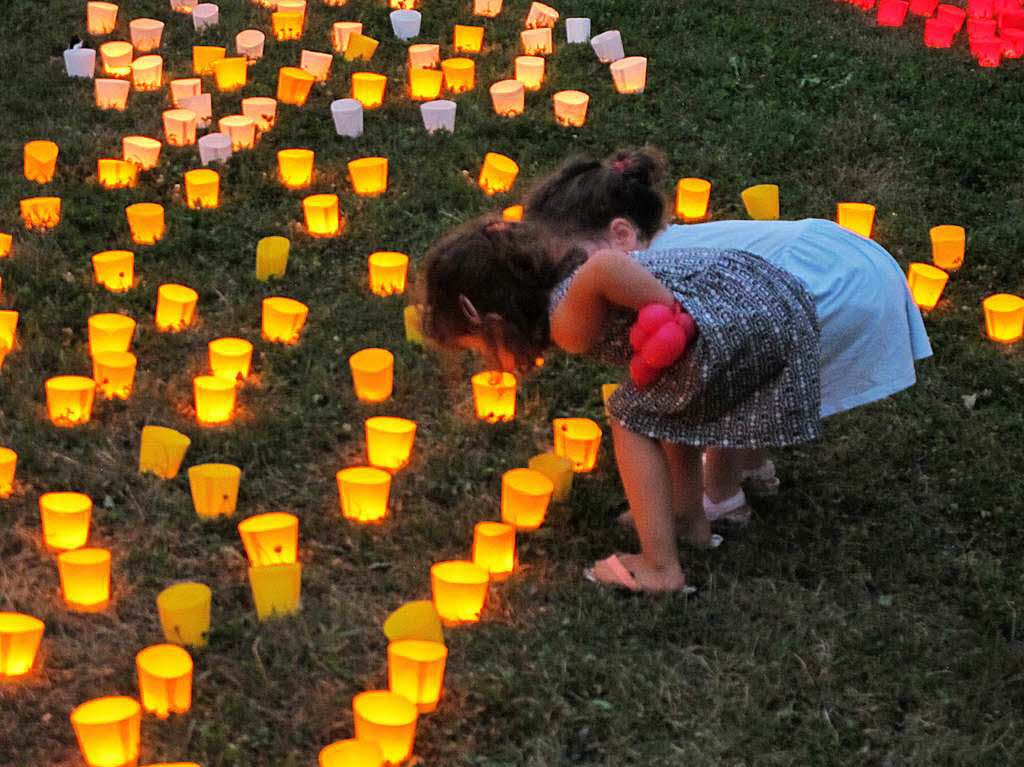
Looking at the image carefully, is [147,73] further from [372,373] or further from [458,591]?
[458,591]

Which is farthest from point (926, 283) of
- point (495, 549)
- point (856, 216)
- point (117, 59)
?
point (117, 59)

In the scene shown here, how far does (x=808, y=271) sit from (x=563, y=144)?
8.50ft

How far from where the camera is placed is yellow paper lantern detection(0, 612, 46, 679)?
3.21m

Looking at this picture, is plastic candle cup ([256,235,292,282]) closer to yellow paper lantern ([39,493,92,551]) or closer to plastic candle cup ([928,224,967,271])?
yellow paper lantern ([39,493,92,551])

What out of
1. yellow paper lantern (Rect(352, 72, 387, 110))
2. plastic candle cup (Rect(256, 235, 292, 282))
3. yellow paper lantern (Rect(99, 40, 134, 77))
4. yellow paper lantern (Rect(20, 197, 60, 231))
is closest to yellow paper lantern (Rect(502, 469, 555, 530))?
plastic candle cup (Rect(256, 235, 292, 282))

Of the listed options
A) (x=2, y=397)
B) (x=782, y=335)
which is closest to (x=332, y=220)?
(x=2, y=397)

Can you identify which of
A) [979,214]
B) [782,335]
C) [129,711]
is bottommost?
[979,214]

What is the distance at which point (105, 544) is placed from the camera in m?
3.79

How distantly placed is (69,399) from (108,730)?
153cm

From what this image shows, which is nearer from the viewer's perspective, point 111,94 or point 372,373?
point 372,373

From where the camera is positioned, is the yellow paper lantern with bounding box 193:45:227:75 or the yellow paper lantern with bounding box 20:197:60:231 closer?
the yellow paper lantern with bounding box 20:197:60:231

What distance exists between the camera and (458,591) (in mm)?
3447

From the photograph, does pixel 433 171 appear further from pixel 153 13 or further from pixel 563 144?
pixel 153 13

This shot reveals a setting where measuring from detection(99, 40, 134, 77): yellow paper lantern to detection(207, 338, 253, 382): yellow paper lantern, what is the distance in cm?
249
